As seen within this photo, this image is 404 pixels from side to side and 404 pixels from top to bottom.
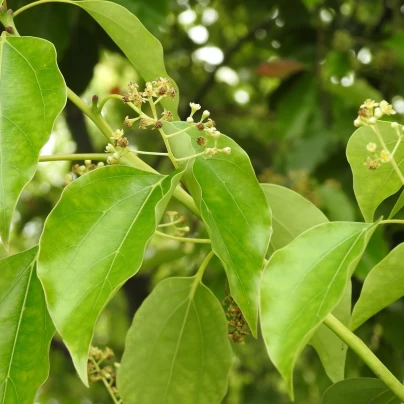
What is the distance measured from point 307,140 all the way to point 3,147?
181 cm

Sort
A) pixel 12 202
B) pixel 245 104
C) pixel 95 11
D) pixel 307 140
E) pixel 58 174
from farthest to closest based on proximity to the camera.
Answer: pixel 58 174
pixel 245 104
pixel 307 140
pixel 95 11
pixel 12 202

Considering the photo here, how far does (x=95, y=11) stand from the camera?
0.96 metres

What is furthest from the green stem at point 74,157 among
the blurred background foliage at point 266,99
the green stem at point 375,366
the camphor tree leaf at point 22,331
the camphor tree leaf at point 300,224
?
the blurred background foliage at point 266,99

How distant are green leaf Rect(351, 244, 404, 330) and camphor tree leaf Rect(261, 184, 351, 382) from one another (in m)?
0.13

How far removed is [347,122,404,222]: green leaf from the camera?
86cm

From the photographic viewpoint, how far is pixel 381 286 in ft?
2.71

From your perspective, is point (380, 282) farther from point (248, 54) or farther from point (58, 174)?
point (58, 174)

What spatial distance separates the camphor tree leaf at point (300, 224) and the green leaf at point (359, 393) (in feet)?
0.07

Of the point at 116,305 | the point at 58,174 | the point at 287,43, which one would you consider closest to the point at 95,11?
the point at 287,43

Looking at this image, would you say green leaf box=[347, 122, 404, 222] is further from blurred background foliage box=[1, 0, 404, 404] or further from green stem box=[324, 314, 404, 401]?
blurred background foliage box=[1, 0, 404, 404]

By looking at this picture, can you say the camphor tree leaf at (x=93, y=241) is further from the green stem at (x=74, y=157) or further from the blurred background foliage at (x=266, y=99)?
the blurred background foliage at (x=266, y=99)

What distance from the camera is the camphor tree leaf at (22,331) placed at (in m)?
0.85

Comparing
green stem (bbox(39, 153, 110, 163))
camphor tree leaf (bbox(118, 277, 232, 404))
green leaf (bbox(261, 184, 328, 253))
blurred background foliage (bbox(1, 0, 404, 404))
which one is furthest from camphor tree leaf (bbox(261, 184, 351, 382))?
blurred background foliage (bbox(1, 0, 404, 404))

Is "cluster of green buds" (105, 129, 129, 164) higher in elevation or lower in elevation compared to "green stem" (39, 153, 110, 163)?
higher
